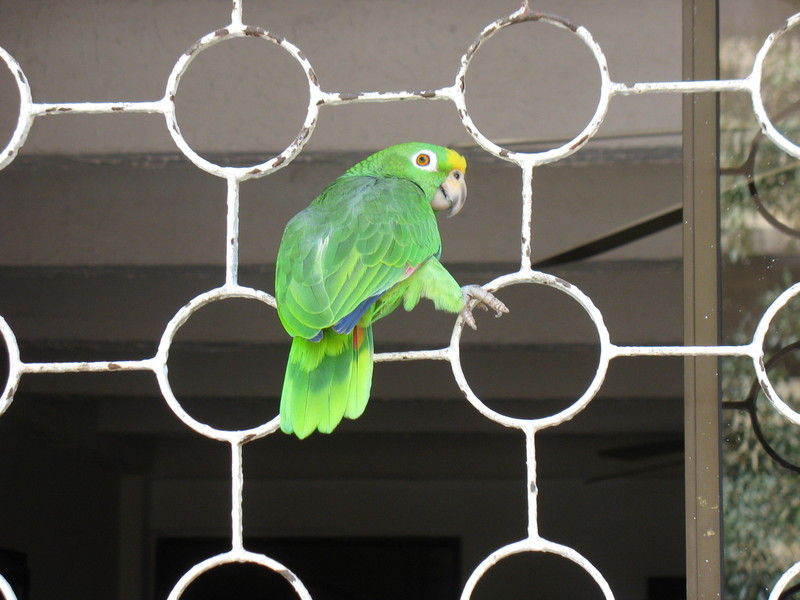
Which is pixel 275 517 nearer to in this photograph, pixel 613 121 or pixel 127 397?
pixel 127 397

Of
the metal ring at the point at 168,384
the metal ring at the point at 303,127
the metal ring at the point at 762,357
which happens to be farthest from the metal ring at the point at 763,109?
the metal ring at the point at 168,384

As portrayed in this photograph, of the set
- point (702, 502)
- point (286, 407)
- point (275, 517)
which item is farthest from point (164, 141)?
point (275, 517)

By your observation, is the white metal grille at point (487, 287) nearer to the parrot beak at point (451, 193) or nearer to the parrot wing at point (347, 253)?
the parrot wing at point (347, 253)

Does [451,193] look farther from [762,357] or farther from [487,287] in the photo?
[762,357]

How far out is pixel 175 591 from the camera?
47.4 inches

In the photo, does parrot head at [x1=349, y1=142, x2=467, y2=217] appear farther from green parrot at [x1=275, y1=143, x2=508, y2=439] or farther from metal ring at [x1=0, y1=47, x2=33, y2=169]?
metal ring at [x1=0, y1=47, x2=33, y2=169]

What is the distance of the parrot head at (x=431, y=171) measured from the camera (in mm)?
1633

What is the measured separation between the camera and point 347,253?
4.15 ft

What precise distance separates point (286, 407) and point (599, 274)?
213cm

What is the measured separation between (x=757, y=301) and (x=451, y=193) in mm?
515

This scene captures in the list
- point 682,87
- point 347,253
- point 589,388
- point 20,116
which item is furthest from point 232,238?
point 682,87

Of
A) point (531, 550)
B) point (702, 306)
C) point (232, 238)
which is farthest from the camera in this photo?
point (702, 306)

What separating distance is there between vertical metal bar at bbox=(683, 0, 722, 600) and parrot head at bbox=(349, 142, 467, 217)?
1.23ft

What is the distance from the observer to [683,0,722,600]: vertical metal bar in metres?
1.35
